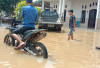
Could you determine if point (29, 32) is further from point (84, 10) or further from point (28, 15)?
point (84, 10)

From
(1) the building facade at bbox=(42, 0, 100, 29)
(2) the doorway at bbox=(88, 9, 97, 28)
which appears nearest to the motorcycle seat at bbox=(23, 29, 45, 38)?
(1) the building facade at bbox=(42, 0, 100, 29)

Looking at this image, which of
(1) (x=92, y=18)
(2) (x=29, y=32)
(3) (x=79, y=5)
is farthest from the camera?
(3) (x=79, y=5)

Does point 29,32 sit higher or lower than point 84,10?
lower

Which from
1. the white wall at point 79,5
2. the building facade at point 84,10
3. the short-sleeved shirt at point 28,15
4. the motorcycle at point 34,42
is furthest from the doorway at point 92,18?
the motorcycle at point 34,42

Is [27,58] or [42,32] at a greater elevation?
[42,32]

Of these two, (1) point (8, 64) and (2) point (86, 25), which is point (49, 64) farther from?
(2) point (86, 25)

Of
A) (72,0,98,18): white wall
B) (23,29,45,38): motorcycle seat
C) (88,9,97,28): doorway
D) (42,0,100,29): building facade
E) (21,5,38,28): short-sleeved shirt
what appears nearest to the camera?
(23,29,45,38): motorcycle seat

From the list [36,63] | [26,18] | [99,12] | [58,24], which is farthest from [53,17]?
[36,63]

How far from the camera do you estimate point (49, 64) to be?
3.91m

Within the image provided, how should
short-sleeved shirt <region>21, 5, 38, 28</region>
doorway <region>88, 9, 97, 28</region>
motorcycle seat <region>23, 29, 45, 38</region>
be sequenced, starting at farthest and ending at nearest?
doorway <region>88, 9, 97, 28</region> → short-sleeved shirt <region>21, 5, 38, 28</region> → motorcycle seat <region>23, 29, 45, 38</region>

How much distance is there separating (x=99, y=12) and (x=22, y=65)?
→ 38.0 ft

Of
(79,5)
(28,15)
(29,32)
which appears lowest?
(29,32)

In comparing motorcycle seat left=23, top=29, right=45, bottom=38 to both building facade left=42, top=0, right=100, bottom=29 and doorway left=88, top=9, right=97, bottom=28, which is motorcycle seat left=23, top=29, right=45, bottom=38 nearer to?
building facade left=42, top=0, right=100, bottom=29

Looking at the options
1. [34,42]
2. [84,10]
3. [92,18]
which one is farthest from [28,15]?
[84,10]
